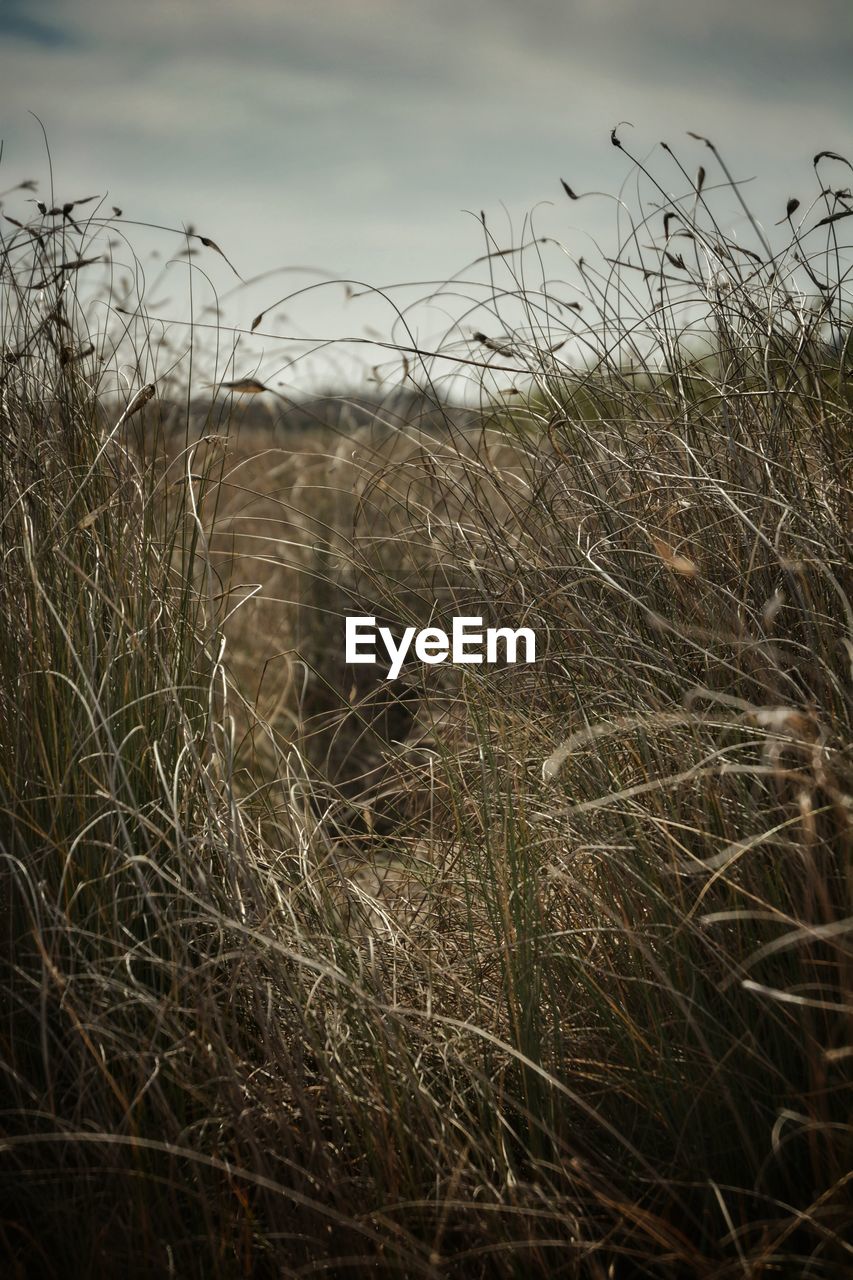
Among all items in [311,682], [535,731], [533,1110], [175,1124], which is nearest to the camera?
[175,1124]

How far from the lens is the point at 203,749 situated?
1702 mm

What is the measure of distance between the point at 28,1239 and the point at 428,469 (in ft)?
4.22

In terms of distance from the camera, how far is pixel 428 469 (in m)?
1.84

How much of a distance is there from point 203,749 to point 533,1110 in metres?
0.78

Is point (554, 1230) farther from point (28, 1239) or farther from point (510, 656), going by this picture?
point (510, 656)

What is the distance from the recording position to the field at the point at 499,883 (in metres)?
1.15

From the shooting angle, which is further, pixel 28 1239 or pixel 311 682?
pixel 311 682

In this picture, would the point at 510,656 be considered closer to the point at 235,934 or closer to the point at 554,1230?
the point at 235,934

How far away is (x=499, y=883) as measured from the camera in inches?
58.9

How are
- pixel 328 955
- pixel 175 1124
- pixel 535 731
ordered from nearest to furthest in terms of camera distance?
pixel 175 1124
pixel 328 955
pixel 535 731

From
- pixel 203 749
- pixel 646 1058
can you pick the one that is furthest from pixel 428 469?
pixel 646 1058

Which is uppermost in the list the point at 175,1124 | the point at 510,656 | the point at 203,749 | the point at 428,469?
the point at 428,469

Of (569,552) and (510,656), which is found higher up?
(569,552)

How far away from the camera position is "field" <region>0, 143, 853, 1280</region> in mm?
1149
